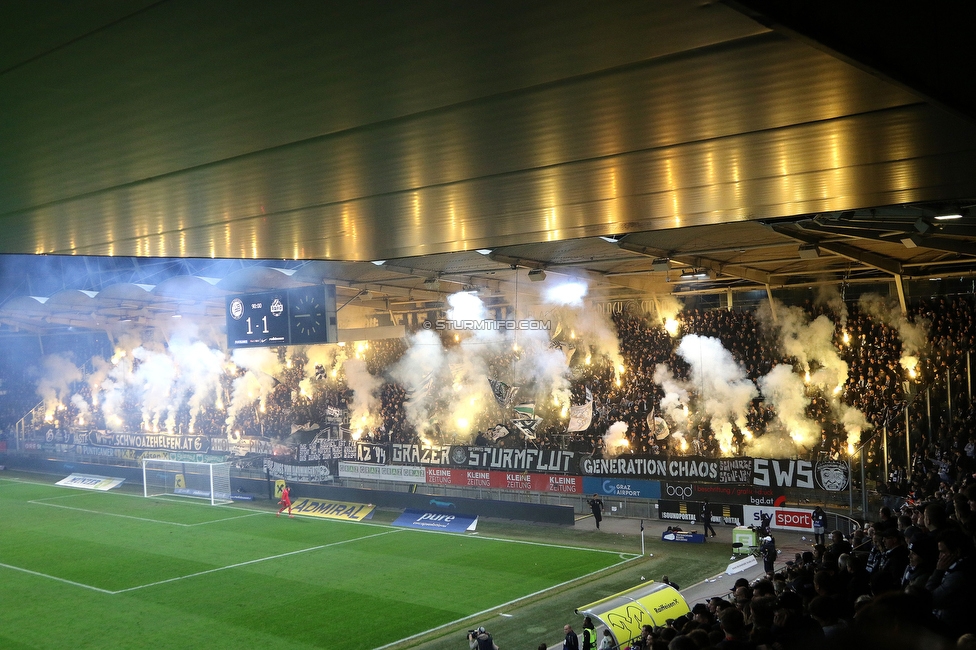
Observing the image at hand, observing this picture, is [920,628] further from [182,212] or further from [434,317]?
[434,317]

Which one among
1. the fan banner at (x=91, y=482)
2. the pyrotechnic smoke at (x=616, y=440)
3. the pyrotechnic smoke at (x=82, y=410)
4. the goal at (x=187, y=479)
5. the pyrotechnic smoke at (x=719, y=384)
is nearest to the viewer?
the pyrotechnic smoke at (x=719, y=384)

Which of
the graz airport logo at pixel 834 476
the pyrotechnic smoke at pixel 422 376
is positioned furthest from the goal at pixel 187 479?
the graz airport logo at pixel 834 476

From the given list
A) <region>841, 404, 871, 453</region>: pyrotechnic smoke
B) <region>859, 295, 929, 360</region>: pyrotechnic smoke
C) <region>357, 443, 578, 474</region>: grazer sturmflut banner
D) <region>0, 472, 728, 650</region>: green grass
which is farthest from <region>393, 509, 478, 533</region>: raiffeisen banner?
<region>859, 295, 929, 360</region>: pyrotechnic smoke

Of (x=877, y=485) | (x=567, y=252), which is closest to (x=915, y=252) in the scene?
(x=877, y=485)

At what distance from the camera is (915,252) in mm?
21391

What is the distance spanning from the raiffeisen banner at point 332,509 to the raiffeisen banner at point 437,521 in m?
1.72

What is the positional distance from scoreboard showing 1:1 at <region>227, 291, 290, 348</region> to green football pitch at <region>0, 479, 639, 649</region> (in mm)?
6287

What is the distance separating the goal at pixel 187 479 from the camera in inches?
1393

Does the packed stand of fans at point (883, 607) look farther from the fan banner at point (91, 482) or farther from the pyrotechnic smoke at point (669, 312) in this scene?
the fan banner at point (91, 482)

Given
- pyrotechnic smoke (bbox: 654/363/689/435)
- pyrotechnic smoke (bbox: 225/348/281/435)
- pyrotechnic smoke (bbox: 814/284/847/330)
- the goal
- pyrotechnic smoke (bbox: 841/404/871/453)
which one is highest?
pyrotechnic smoke (bbox: 814/284/847/330)

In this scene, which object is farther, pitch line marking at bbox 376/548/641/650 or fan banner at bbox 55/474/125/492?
fan banner at bbox 55/474/125/492

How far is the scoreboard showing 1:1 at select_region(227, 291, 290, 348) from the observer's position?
21.9m

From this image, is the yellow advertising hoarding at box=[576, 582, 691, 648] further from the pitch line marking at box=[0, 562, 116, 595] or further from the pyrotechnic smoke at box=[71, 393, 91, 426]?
the pyrotechnic smoke at box=[71, 393, 91, 426]

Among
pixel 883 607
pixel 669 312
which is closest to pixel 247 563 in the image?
pixel 669 312
